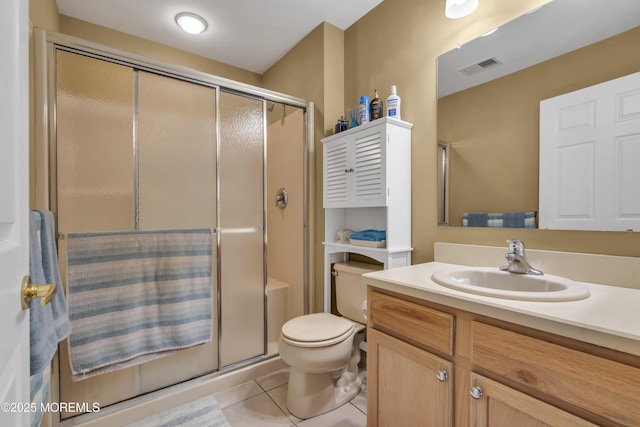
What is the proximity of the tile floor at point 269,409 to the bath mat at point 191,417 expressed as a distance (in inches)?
1.8

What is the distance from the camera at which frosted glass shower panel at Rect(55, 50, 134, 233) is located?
4.84 ft

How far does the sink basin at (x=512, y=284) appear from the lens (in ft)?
2.90

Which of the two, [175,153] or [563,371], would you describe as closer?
[563,371]

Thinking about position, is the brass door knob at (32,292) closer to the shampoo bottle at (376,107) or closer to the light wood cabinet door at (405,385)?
the light wood cabinet door at (405,385)

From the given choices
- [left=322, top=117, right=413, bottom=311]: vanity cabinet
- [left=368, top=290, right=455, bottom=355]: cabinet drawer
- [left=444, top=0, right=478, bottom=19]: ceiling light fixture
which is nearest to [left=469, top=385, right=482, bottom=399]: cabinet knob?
[left=368, top=290, right=455, bottom=355]: cabinet drawer

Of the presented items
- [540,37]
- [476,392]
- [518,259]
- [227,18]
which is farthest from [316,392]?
[227,18]

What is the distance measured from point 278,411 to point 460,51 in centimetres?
223

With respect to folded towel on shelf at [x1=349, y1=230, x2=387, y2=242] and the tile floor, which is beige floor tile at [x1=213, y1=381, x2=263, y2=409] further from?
folded towel on shelf at [x1=349, y1=230, x2=387, y2=242]

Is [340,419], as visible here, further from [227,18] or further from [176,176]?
[227,18]

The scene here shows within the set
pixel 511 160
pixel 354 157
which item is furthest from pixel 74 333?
pixel 511 160

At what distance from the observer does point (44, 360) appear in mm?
938

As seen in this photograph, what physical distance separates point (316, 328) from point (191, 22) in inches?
93.3

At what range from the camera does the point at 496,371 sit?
0.86 meters

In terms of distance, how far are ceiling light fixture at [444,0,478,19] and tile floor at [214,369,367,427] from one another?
7.19ft
